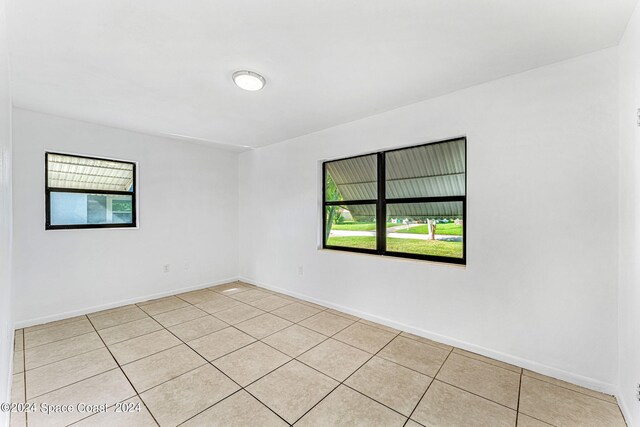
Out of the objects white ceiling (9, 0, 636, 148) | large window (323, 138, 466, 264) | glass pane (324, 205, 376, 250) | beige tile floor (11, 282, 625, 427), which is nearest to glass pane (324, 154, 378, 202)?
large window (323, 138, 466, 264)

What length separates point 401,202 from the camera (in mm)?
3201

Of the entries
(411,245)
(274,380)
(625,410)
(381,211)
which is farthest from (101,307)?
(625,410)

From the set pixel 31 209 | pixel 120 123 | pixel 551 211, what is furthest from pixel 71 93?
pixel 551 211

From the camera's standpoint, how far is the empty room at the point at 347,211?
67.5 inches

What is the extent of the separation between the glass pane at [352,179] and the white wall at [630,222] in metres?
2.06

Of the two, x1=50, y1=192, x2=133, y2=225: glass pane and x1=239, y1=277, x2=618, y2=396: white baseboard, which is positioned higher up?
x1=50, y1=192, x2=133, y2=225: glass pane

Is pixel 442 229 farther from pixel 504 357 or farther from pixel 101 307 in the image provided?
pixel 101 307

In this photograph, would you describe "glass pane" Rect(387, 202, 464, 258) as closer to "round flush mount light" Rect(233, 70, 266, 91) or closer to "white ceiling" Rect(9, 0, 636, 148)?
"white ceiling" Rect(9, 0, 636, 148)

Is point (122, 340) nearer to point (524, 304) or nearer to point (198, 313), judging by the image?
point (198, 313)

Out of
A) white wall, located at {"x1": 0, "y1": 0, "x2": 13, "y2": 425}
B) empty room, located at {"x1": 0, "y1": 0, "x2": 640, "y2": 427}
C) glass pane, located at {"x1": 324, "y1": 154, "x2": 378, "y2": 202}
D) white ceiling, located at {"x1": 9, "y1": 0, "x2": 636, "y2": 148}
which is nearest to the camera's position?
white wall, located at {"x1": 0, "y1": 0, "x2": 13, "y2": 425}

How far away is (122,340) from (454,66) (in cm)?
388

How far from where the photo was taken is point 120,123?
350 cm

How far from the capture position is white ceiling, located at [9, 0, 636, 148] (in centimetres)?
158

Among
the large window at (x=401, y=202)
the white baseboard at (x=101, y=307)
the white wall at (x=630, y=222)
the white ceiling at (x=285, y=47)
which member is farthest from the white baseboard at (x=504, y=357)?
the white baseboard at (x=101, y=307)
